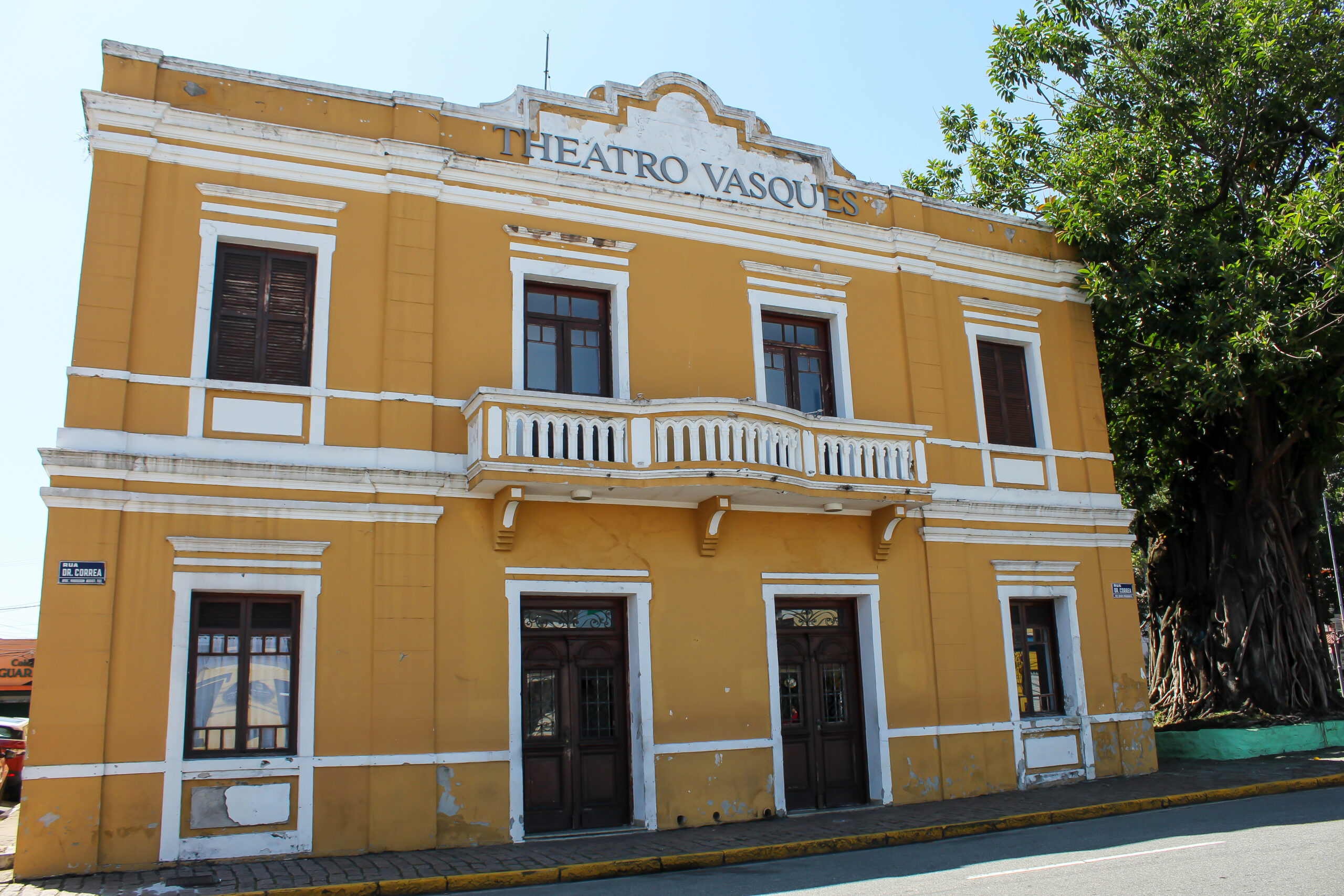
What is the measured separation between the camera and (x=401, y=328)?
38.4ft

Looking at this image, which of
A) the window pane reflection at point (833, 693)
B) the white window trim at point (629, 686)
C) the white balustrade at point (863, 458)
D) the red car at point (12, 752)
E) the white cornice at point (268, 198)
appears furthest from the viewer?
the red car at point (12, 752)

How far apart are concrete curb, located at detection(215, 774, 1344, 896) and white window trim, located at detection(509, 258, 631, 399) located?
5444 millimetres

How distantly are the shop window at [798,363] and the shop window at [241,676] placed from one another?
22.3 feet

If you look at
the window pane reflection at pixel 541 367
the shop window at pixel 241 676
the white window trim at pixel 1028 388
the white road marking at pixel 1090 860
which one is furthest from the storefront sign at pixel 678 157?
the white road marking at pixel 1090 860

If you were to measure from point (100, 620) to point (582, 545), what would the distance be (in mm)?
4994

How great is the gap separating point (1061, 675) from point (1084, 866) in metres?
6.66

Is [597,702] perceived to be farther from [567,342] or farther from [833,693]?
[567,342]

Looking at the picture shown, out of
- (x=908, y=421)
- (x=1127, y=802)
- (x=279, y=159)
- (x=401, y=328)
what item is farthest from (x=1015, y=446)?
(x=279, y=159)

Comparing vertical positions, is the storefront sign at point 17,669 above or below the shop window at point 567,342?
below

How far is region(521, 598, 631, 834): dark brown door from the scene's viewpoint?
37.9ft

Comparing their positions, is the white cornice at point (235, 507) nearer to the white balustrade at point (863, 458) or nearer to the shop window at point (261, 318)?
the shop window at point (261, 318)

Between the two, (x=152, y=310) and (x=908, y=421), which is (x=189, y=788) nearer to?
(x=152, y=310)

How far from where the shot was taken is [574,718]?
1187 cm

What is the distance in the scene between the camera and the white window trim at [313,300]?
10.8 m
